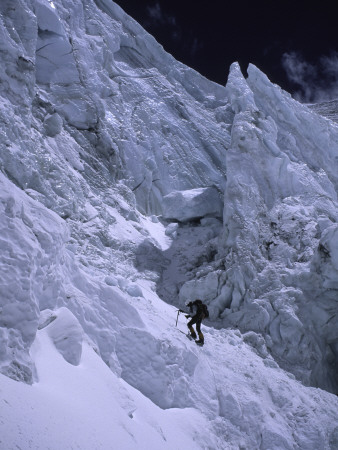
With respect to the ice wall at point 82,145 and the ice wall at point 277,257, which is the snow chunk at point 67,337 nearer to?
the ice wall at point 82,145

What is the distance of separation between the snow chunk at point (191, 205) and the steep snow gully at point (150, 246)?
9 centimetres

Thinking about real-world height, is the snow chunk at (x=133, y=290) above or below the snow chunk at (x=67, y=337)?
below

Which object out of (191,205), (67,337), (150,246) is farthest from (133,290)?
(191,205)

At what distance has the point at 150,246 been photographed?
18.7 m

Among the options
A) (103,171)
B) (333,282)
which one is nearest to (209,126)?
(103,171)

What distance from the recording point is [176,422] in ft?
23.4

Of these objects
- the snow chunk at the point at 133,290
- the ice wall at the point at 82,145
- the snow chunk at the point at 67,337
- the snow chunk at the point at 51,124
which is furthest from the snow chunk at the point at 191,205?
the snow chunk at the point at 67,337

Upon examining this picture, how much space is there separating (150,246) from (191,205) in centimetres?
449

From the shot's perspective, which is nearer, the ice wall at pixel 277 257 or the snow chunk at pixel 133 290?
the snow chunk at pixel 133 290

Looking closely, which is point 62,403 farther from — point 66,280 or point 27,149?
point 27,149

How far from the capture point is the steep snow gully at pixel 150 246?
559 cm

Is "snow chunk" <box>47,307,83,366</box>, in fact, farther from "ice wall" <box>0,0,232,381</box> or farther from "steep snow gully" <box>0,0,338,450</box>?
Result: "ice wall" <box>0,0,232,381</box>

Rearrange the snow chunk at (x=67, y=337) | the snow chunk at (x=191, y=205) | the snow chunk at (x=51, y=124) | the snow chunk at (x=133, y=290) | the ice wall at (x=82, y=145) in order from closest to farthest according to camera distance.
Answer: the snow chunk at (x=67, y=337) → the ice wall at (x=82, y=145) → the snow chunk at (x=133, y=290) → the snow chunk at (x=51, y=124) → the snow chunk at (x=191, y=205)

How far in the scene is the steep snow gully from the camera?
220 inches
